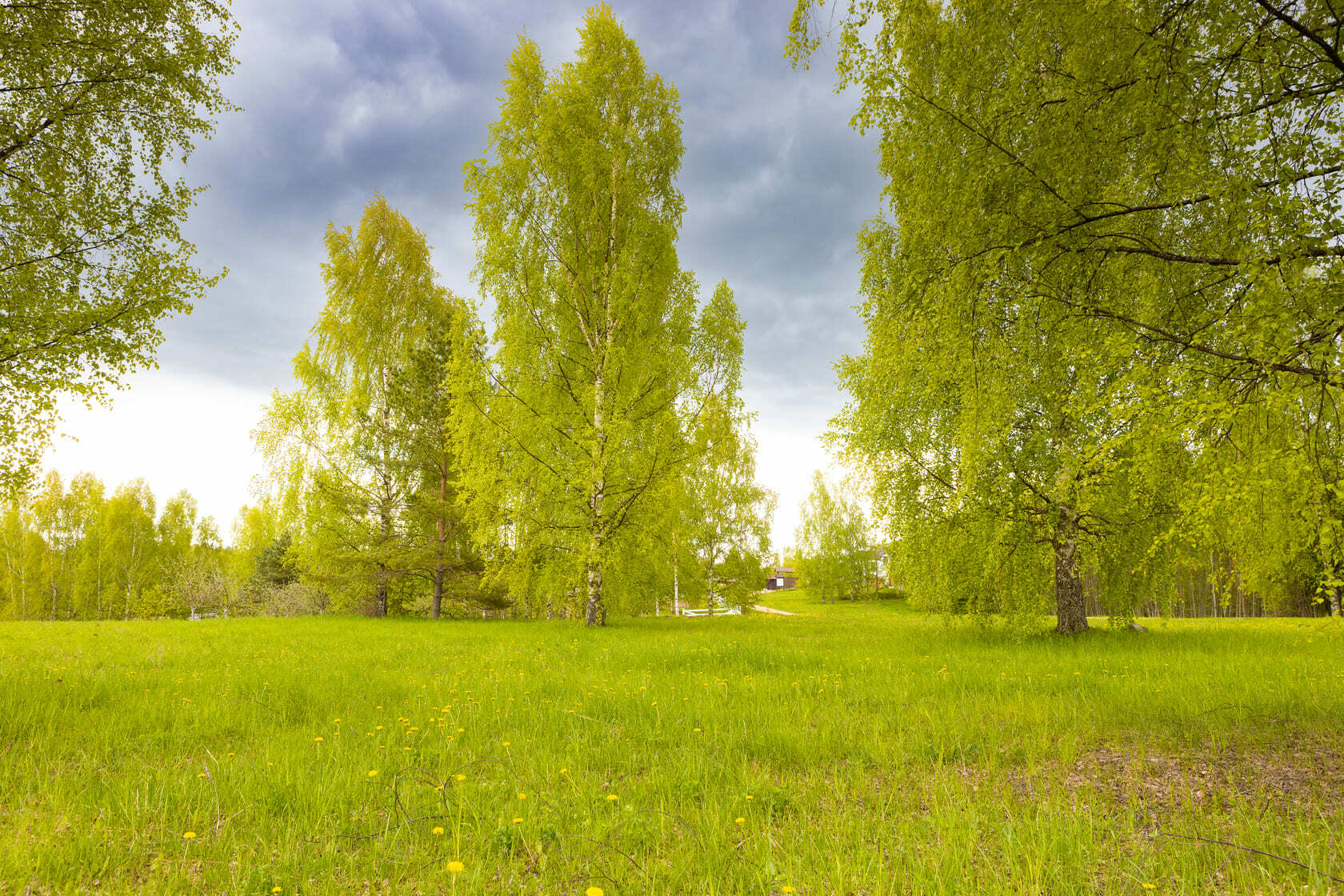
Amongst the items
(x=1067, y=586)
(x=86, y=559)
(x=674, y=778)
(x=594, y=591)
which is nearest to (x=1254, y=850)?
(x=674, y=778)

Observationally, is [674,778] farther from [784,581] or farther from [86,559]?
[784,581]

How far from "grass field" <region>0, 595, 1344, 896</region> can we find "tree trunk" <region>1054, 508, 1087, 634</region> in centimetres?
340

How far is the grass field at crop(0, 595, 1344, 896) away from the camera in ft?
8.77

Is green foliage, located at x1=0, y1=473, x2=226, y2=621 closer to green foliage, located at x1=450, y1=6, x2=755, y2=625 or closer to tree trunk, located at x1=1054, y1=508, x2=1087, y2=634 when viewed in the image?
green foliage, located at x1=450, y1=6, x2=755, y2=625

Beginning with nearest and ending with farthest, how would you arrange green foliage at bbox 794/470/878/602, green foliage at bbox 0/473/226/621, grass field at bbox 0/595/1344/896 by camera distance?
grass field at bbox 0/595/1344/896 < green foliage at bbox 0/473/226/621 < green foliage at bbox 794/470/878/602

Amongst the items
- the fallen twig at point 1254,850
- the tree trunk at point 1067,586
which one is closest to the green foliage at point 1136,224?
the fallen twig at point 1254,850

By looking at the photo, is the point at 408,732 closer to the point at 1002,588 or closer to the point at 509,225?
the point at 1002,588

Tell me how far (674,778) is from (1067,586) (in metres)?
11.2

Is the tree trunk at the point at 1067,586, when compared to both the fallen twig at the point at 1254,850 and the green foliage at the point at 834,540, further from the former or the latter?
the green foliage at the point at 834,540

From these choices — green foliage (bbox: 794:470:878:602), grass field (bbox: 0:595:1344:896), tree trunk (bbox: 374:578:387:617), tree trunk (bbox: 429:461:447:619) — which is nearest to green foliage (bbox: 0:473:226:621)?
tree trunk (bbox: 374:578:387:617)

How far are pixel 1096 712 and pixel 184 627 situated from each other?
799 inches

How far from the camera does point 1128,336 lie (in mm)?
4641

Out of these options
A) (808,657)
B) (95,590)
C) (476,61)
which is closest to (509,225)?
(476,61)

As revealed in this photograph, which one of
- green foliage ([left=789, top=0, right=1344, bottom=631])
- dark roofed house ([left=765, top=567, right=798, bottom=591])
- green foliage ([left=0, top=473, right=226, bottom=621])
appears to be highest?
green foliage ([left=789, top=0, right=1344, bottom=631])
